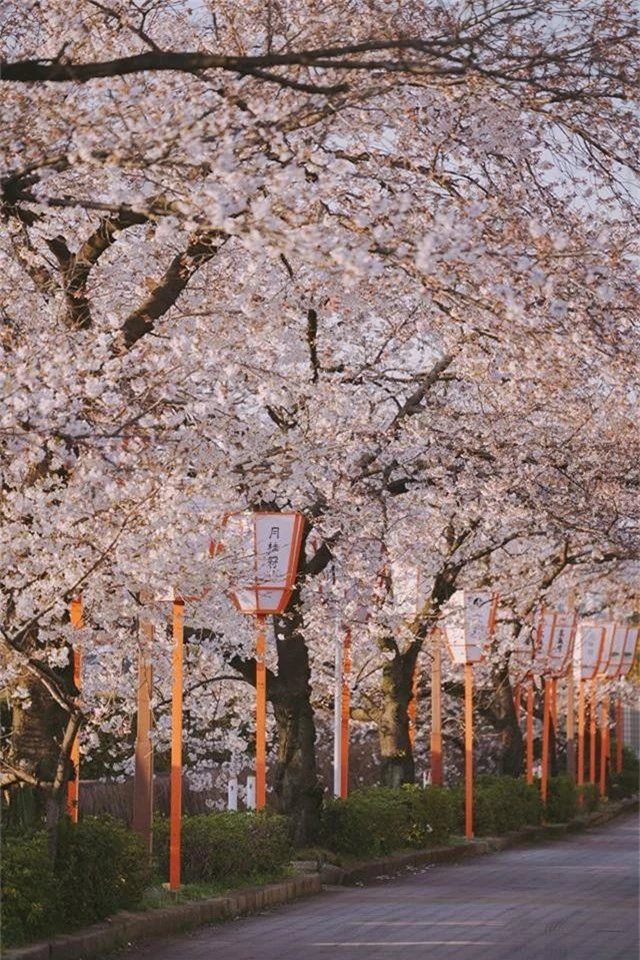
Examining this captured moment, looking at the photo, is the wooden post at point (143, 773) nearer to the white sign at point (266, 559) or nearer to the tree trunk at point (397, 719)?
the white sign at point (266, 559)

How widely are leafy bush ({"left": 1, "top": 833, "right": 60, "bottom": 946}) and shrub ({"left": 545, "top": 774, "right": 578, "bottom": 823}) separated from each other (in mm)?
22720

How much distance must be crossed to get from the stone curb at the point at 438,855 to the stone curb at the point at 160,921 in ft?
4.69

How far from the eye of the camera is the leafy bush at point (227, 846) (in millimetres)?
15078

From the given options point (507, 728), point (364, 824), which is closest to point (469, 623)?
point (364, 824)

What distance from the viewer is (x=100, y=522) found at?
1118cm

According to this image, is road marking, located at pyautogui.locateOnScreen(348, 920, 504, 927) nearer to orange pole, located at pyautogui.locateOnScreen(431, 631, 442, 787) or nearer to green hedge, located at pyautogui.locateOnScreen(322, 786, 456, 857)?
green hedge, located at pyautogui.locateOnScreen(322, 786, 456, 857)

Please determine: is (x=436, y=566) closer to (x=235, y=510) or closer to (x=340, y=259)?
(x=235, y=510)

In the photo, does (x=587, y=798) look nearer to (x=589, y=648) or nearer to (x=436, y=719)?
(x=589, y=648)

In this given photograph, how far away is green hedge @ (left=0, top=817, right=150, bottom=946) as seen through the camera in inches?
406

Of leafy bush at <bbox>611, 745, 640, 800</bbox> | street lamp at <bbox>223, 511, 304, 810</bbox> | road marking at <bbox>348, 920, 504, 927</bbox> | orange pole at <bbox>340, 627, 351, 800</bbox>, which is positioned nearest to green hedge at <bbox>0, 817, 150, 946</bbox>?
road marking at <bbox>348, 920, 504, 927</bbox>

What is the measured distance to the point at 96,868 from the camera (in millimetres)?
11539

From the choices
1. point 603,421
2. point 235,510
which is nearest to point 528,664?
point 603,421

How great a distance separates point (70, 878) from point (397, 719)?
1455cm

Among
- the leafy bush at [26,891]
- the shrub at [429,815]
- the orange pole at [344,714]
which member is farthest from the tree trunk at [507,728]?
the leafy bush at [26,891]
